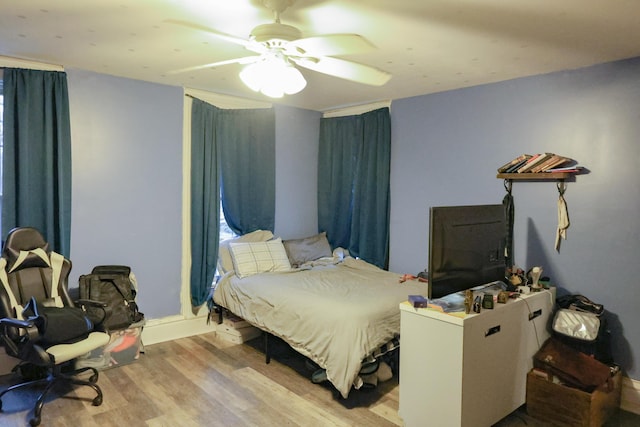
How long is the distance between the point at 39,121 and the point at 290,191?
8.08 feet

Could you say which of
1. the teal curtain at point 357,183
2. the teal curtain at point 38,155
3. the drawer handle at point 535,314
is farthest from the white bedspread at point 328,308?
the teal curtain at point 38,155

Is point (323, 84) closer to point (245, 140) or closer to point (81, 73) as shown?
point (245, 140)

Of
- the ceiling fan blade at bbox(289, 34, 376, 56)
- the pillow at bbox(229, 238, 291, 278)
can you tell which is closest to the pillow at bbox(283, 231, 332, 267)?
the pillow at bbox(229, 238, 291, 278)

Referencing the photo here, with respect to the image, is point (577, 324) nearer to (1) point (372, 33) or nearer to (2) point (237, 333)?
(1) point (372, 33)

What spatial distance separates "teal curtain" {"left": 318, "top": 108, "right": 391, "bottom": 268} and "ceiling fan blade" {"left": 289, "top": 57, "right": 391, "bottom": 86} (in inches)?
79.4

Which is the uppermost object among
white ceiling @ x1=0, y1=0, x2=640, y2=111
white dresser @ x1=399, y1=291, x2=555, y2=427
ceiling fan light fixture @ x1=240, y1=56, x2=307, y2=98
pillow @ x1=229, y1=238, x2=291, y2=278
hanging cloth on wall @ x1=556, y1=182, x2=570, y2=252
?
white ceiling @ x1=0, y1=0, x2=640, y2=111

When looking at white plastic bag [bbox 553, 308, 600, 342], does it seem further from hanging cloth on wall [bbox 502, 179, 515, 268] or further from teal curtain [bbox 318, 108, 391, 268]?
teal curtain [bbox 318, 108, 391, 268]

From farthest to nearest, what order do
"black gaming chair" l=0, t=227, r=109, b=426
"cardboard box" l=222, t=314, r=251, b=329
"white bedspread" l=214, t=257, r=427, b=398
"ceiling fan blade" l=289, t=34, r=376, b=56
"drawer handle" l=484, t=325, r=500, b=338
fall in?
"cardboard box" l=222, t=314, r=251, b=329 < "white bedspread" l=214, t=257, r=427, b=398 < "black gaming chair" l=0, t=227, r=109, b=426 < "drawer handle" l=484, t=325, r=500, b=338 < "ceiling fan blade" l=289, t=34, r=376, b=56

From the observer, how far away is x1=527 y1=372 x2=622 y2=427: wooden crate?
2502 mm

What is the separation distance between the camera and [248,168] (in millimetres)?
4391

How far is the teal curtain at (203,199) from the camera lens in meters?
3.97

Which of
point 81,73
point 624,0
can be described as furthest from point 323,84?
point 624,0

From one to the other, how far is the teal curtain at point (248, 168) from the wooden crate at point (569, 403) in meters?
2.87

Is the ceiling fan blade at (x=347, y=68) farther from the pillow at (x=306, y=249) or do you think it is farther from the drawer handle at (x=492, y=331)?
the pillow at (x=306, y=249)
